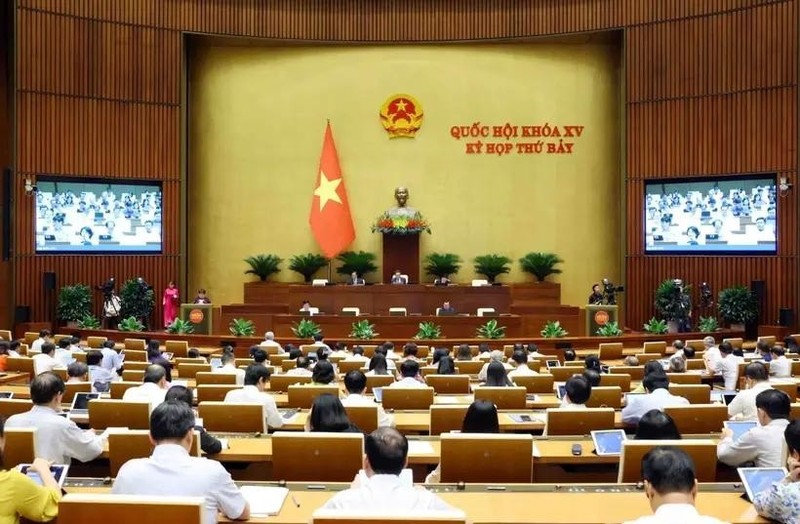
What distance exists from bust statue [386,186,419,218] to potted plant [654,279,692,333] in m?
5.28

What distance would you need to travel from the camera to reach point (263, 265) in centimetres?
1739

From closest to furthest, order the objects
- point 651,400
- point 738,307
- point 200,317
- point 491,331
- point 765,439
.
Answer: point 765,439 < point 651,400 < point 491,331 < point 200,317 < point 738,307

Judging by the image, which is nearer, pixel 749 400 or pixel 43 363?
pixel 749 400

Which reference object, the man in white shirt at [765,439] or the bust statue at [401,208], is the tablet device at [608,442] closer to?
the man in white shirt at [765,439]

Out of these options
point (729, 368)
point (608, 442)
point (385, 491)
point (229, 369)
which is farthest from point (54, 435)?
point (729, 368)

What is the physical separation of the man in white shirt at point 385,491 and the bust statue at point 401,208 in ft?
46.2

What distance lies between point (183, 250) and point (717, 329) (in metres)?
11.1

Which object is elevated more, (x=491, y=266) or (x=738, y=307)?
(x=491, y=266)

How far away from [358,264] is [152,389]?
1144 cm

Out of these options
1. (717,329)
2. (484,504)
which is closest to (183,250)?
(717,329)

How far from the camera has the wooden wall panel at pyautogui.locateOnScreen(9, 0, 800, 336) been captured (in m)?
15.8

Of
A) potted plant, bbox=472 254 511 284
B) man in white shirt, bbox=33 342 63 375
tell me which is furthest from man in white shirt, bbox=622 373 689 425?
potted plant, bbox=472 254 511 284

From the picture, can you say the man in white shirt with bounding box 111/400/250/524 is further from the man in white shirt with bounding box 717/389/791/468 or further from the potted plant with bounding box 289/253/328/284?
the potted plant with bounding box 289/253/328/284

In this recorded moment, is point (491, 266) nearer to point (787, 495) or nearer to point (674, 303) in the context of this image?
point (674, 303)
